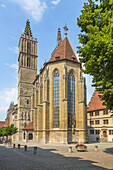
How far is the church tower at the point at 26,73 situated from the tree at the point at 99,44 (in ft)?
122

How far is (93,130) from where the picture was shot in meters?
44.7

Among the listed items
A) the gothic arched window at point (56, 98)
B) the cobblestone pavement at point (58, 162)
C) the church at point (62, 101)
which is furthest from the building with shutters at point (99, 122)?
the cobblestone pavement at point (58, 162)

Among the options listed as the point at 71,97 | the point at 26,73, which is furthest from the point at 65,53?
the point at 26,73

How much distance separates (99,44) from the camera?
39.9ft

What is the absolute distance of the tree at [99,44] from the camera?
39.5 feet

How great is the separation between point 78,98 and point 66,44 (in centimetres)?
1285

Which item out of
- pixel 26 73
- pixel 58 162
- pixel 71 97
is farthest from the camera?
pixel 26 73

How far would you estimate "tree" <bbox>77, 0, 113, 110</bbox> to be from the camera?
475 inches

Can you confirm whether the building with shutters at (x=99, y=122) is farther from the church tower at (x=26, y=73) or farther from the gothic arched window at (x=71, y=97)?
the church tower at (x=26, y=73)

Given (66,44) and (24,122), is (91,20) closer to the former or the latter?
(66,44)

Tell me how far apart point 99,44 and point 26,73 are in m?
42.5

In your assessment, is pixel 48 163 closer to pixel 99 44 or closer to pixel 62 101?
pixel 99 44

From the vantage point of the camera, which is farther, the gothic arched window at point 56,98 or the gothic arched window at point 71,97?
the gothic arched window at point 56,98

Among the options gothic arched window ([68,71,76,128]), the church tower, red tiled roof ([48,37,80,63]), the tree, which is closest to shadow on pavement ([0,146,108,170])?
the tree
